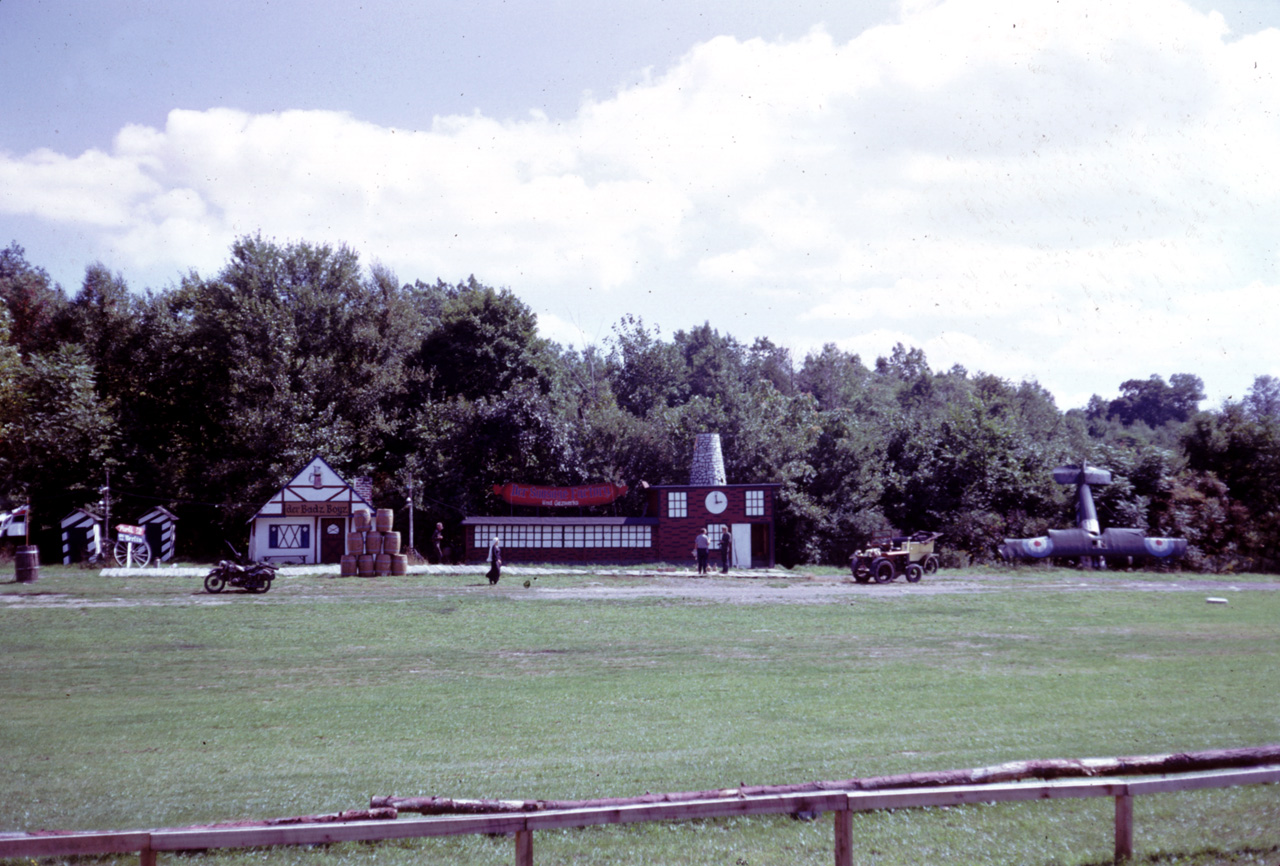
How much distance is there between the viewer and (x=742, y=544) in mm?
38562

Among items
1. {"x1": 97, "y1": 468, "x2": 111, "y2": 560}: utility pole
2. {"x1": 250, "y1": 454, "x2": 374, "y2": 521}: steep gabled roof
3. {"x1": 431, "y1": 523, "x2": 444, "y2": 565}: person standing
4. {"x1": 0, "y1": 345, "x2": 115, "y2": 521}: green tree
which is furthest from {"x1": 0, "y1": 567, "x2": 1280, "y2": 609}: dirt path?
{"x1": 0, "y1": 345, "x2": 115, "y2": 521}: green tree

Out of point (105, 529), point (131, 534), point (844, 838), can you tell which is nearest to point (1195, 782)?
point (844, 838)

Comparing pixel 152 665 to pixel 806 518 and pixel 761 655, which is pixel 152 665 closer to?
pixel 761 655

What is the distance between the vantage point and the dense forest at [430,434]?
40250 mm

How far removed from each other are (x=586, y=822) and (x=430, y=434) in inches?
1573

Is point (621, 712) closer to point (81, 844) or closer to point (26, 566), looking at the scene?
point (81, 844)

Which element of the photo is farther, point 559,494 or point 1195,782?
point 559,494

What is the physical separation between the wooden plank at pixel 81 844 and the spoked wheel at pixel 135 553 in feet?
111

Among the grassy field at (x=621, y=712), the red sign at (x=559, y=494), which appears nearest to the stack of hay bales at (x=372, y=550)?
the grassy field at (x=621, y=712)

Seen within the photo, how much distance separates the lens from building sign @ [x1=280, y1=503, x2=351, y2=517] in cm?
3656

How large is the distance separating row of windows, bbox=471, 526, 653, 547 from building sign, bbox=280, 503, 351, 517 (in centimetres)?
557

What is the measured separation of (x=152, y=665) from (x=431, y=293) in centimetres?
5990

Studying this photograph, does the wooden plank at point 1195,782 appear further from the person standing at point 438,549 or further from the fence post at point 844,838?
the person standing at point 438,549

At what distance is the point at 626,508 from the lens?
44.9 metres
